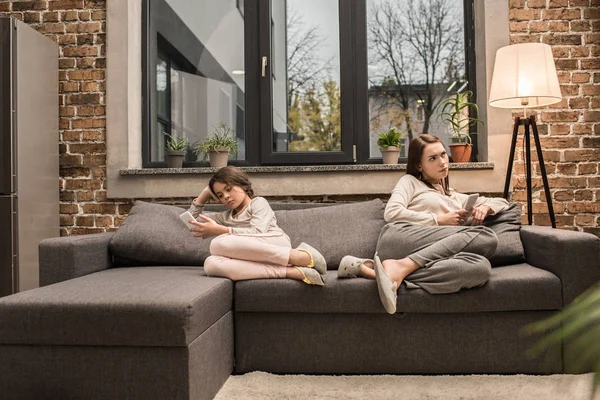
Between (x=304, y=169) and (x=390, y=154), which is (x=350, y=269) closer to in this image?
(x=304, y=169)

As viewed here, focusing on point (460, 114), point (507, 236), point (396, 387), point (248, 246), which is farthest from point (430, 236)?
point (460, 114)

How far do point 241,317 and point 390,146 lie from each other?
1.75 metres

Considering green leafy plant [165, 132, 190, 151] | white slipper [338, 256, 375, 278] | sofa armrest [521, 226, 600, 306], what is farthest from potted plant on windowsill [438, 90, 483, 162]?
green leafy plant [165, 132, 190, 151]

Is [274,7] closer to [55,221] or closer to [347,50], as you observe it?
[347,50]

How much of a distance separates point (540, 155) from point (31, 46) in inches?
125

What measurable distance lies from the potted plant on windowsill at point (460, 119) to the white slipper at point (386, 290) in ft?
5.34

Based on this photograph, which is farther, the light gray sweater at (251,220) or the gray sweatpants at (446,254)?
the light gray sweater at (251,220)

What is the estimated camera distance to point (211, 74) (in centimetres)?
394

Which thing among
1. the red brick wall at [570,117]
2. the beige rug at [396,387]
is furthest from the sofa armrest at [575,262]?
the red brick wall at [570,117]

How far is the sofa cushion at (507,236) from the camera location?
2648 mm

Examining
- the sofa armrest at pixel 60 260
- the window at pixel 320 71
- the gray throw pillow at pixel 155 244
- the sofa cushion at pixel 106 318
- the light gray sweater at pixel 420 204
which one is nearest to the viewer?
the sofa cushion at pixel 106 318

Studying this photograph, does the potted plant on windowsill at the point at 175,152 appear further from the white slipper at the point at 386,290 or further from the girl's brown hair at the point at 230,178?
the white slipper at the point at 386,290

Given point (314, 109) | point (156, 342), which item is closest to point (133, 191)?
point (314, 109)

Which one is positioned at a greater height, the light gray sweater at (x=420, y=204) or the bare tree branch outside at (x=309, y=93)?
the bare tree branch outside at (x=309, y=93)
